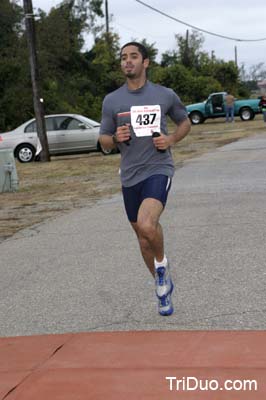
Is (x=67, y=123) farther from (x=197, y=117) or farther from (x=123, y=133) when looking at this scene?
(x=197, y=117)

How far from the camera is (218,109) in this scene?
143 feet

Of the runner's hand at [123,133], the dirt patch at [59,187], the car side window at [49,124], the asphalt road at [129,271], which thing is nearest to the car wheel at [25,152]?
the dirt patch at [59,187]

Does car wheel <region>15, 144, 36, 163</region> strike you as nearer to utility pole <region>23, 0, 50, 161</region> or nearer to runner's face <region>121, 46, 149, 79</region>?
utility pole <region>23, 0, 50, 161</region>

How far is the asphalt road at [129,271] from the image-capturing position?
18.6 feet

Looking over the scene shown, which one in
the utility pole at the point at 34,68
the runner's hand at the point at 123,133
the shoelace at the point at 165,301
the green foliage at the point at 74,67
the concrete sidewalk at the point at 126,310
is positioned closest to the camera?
the concrete sidewalk at the point at 126,310

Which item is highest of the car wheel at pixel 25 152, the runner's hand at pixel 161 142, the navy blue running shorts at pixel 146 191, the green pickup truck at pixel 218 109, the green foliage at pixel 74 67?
the green foliage at pixel 74 67

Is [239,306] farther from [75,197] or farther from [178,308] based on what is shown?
[75,197]

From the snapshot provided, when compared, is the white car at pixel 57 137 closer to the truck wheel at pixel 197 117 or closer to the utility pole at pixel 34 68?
the utility pole at pixel 34 68

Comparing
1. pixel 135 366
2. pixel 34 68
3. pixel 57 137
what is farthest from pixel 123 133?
pixel 57 137

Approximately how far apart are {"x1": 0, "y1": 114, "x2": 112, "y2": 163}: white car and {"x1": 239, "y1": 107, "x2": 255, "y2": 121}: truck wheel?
20673 millimetres

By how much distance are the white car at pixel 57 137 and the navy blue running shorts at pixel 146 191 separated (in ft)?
59.3

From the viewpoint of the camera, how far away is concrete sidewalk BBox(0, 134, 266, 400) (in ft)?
14.5

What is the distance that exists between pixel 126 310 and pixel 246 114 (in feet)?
126

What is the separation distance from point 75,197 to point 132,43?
341 inches
